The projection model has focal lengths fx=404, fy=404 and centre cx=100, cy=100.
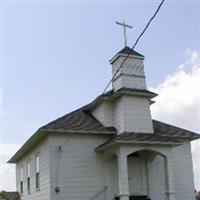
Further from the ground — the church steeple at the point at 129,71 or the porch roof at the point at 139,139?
the church steeple at the point at 129,71

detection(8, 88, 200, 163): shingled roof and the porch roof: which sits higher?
detection(8, 88, 200, 163): shingled roof

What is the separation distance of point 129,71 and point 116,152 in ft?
13.6

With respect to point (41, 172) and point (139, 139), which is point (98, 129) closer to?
point (139, 139)

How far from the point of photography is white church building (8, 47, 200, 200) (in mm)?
17734

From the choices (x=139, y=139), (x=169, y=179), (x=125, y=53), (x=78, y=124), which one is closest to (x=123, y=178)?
(x=139, y=139)

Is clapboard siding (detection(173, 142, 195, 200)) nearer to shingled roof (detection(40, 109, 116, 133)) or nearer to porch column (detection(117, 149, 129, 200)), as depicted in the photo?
shingled roof (detection(40, 109, 116, 133))

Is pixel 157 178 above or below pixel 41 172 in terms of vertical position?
below

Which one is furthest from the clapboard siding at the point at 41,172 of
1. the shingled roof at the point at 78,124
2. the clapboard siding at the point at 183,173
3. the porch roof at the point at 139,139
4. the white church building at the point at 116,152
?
the clapboard siding at the point at 183,173

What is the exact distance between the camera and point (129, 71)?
1941 cm

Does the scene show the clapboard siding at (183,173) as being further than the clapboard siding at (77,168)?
Yes

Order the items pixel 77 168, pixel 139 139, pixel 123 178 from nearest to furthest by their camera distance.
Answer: pixel 123 178 < pixel 139 139 < pixel 77 168

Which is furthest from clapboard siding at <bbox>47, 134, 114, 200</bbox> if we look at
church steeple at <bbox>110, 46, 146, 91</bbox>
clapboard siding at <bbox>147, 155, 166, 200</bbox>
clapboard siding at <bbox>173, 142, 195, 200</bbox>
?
clapboard siding at <bbox>173, 142, 195, 200</bbox>

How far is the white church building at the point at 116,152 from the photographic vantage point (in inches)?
698

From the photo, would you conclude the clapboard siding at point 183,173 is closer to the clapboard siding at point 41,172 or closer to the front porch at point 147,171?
the front porch at point 147,171
